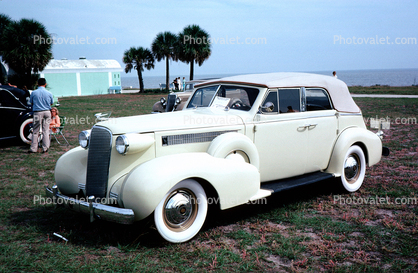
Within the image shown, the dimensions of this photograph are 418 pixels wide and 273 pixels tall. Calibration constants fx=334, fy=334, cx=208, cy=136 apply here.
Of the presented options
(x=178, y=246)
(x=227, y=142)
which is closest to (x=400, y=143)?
(x=227, y=142)

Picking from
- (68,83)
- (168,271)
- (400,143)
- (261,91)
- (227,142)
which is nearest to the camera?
(168,271)

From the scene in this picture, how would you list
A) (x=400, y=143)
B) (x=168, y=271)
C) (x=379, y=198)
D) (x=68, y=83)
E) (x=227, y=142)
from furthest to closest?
1. (x=68, y=83)
2. (x=400, y=143)
3. (x=379, y=198)
4. (x=227, y=142)
5. (x=168, y=271)

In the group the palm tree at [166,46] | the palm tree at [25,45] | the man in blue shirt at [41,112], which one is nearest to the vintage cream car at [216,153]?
the man in blue shirt at [41,112]

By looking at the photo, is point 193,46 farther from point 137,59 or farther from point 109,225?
point 109,225

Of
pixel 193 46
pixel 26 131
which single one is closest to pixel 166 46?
pixel 193 46

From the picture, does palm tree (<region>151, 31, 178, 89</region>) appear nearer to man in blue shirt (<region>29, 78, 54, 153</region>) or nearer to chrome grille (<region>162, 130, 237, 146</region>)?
man in blue shirt (<region>29, 78, 54, 153</region>)

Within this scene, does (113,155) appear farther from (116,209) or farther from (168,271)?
(168,271)

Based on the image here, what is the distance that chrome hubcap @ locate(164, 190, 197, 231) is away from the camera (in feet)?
12.0

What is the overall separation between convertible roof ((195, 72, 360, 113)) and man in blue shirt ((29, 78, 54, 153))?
474 centimetres

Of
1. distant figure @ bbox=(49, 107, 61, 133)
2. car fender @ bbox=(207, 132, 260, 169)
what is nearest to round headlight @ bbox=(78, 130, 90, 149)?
car fender @ bbox=(207, 132, 260, 169)

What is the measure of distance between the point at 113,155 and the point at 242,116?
180cm

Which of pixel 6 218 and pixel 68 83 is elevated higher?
pixel 68 83

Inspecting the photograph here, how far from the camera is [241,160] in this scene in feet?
13.9

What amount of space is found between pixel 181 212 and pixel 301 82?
2.81m
